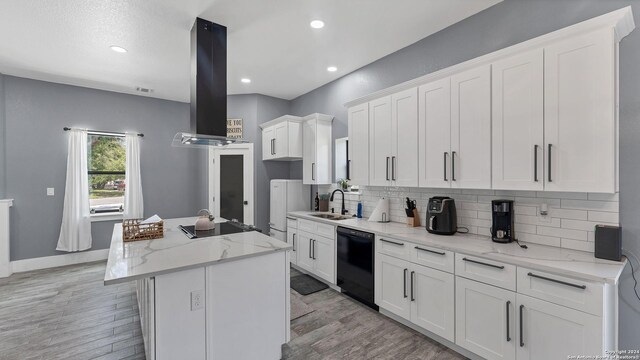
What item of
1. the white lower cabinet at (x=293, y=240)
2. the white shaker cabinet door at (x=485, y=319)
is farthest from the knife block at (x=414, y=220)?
the white lower cabinet at (x=293, y=240)

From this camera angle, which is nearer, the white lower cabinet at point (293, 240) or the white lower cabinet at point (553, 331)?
the white lower cabinet at point (553, 331)

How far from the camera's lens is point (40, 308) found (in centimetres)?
314

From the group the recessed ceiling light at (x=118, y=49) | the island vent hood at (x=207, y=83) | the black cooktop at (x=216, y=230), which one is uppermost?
the recessed ceiling light at (x=118, y=49)

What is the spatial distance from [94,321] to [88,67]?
3.44 metres

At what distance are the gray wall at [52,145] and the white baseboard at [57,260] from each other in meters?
0.09

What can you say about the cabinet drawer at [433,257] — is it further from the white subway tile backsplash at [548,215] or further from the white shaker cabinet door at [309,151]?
the white shaker cabinet door at [309,151]

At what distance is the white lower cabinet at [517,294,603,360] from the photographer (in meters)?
1.60

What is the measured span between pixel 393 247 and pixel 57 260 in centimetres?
551

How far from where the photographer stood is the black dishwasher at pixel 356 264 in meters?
3.00

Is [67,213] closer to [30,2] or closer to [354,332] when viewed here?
[30,2]

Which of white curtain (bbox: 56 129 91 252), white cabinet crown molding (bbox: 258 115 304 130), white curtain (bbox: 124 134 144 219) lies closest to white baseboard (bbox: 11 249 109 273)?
white curtain (bbox: 56 129 91 252)

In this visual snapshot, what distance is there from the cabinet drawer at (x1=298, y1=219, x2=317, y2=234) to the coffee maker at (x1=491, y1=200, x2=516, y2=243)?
2.17 meters

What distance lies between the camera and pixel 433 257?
2391 mm

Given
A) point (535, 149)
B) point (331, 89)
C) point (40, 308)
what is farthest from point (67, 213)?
point (535, 149)
